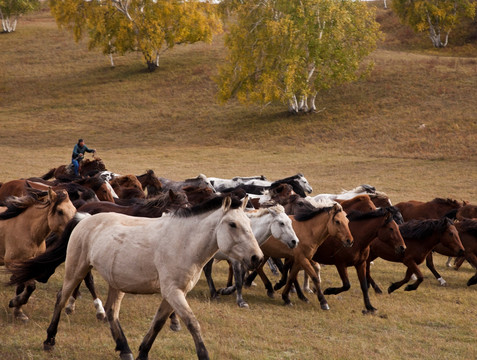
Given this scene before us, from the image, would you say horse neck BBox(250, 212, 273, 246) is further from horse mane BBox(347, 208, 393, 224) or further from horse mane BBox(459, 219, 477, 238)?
horse mane BBox(459, 219, 477, 238)

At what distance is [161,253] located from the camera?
21.2 ft

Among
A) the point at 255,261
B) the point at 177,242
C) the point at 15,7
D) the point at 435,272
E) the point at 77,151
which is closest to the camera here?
the point at 255,261

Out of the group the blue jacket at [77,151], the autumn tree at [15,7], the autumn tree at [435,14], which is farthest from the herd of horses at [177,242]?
the autumn tree at [15,7]

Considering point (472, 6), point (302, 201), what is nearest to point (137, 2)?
point (472, 6)

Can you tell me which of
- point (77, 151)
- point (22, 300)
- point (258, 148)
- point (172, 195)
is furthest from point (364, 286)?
point (258, 148)

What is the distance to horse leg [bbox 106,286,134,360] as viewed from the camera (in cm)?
691

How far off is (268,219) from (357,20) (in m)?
38.5

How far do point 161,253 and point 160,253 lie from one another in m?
0.01

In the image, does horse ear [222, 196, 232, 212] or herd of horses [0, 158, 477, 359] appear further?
herd of horses [0, 158, 477, 359]

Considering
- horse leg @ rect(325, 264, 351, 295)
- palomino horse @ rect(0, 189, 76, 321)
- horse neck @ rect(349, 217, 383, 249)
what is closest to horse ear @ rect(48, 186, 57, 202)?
palomino horse @ rect(0, 189, 76, 321)

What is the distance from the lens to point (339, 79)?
45.3m

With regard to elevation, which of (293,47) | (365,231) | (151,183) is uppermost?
(293,47)

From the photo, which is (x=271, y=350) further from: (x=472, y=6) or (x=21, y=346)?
(x=472, y=6)

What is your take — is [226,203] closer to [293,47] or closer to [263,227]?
[263,227]
